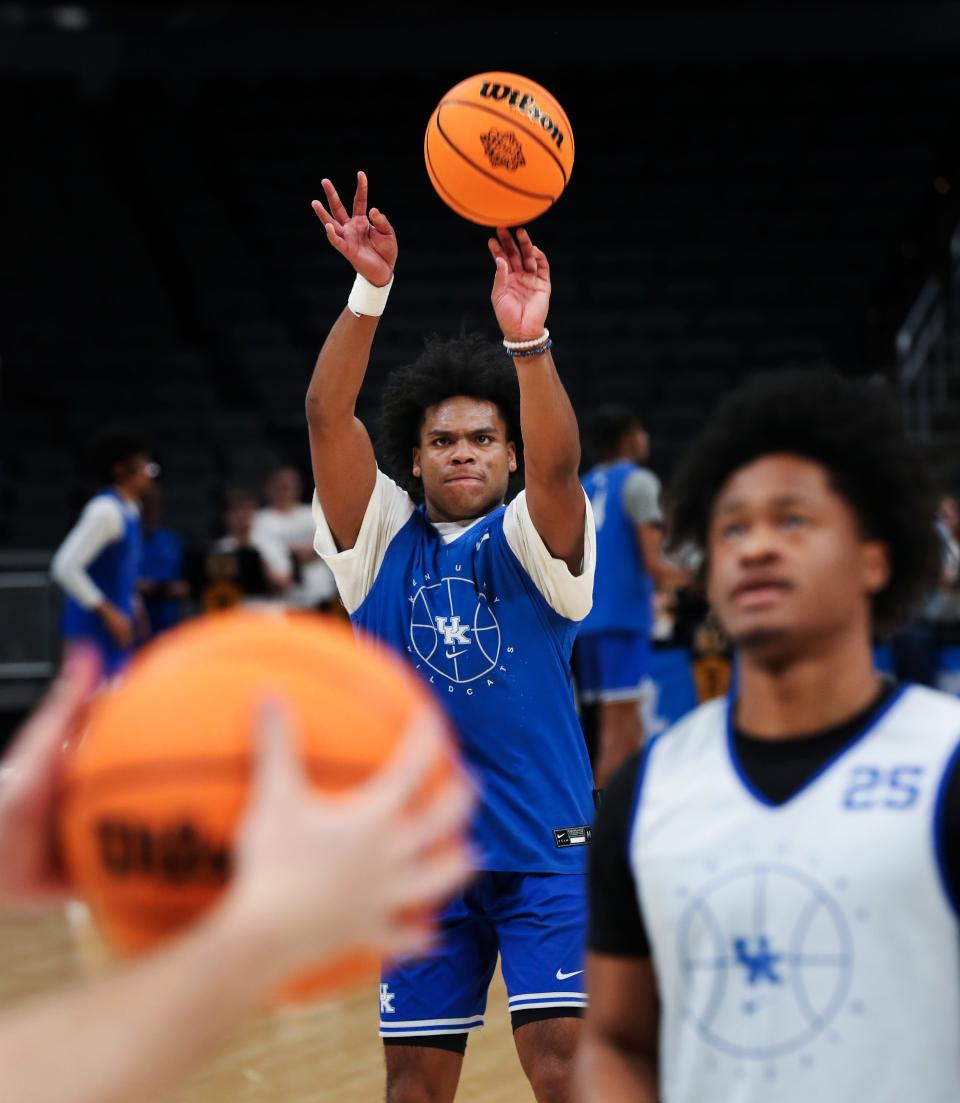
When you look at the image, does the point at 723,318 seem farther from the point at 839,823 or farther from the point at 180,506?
the point at 839,823

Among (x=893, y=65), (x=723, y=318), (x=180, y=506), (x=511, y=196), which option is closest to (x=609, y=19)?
(x=893, y=65)

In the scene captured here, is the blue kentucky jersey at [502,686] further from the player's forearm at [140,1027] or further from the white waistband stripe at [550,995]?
the player's forearm at [140,1027]

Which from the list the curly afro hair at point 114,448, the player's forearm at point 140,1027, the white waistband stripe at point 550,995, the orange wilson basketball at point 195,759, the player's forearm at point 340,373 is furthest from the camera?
the curly afro hair at point 114,448

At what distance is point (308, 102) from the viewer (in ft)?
55.2

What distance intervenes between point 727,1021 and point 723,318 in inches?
516

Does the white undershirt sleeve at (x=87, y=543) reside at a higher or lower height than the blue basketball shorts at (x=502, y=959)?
higher

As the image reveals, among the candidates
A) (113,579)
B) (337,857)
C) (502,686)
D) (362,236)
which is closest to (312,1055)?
(502,686)

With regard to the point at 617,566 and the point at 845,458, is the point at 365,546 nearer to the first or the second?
the point at 845,458

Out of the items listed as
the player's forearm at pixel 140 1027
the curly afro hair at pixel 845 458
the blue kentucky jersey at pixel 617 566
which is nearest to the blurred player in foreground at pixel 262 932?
the player's forearm at pixel 140 1027

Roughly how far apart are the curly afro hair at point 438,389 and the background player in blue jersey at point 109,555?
428 centimetres

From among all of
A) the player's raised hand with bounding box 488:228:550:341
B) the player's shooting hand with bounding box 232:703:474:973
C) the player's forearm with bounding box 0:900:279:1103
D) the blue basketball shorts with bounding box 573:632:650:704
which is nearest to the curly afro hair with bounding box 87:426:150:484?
the blue basketball shorts with bounding box 573:632:650:704

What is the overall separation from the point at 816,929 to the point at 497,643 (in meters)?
1.59

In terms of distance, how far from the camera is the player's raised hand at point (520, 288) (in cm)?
327

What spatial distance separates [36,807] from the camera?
128 centimetres
